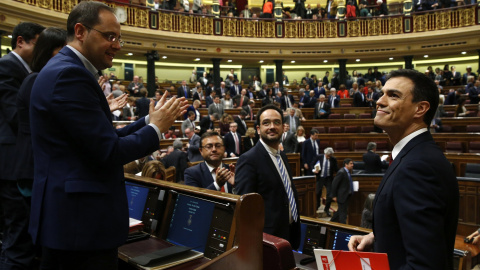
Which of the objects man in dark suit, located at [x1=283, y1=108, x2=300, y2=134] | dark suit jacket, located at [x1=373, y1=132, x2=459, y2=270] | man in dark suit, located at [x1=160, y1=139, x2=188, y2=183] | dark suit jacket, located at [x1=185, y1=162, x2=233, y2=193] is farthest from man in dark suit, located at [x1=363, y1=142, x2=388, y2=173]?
dark suit jacket, located at [x1=373, y1=132, x2=459, y2=270]

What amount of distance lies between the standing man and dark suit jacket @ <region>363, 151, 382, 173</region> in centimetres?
602

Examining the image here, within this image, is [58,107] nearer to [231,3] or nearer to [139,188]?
[139,188]

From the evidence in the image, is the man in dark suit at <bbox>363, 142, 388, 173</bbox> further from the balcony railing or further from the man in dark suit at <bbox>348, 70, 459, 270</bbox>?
the balcony railing

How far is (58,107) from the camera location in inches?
47.8

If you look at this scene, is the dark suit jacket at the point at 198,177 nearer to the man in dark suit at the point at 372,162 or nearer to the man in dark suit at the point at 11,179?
the man in dark suit at the point at 11,179

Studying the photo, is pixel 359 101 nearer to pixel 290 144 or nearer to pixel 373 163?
pixel 290 144

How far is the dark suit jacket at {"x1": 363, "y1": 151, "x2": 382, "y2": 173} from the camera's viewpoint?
674cm

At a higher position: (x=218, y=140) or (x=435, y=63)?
(x=435, y=63)

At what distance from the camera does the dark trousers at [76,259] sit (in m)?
1.25

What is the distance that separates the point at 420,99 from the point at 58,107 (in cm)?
118

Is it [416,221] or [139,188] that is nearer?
[416,221]

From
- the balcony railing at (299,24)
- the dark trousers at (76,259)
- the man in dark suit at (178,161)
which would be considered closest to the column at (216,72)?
the balcony railing at (299,24)

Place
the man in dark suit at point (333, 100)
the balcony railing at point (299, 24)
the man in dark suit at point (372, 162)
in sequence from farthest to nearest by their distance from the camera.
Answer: the balcony railing at point (299, 24) < the man in dark suit at point (333, 100) < the man in dark suit at point (372, 162)

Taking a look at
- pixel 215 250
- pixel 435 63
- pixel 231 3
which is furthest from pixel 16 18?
pixel 435 63
